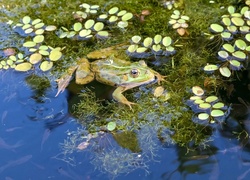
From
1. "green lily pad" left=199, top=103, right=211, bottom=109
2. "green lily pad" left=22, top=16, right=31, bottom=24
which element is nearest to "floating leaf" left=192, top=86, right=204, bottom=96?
"green lily pad" left=199, top=103, right=211, bottom=109

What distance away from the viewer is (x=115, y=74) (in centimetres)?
310

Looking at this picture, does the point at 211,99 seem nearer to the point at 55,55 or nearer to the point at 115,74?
the point at 115,74

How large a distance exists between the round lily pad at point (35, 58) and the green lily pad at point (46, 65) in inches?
2.1

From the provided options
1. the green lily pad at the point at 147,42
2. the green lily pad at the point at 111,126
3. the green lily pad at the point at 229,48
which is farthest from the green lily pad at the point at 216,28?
the green lily pad at the point at 111,126

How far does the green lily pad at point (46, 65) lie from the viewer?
334 centimetres

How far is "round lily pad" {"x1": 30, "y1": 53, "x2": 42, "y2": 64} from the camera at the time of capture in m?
3.40

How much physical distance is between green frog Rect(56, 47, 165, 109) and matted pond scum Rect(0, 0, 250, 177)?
2.9 inches

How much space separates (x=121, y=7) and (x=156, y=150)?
168cm

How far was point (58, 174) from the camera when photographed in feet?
8.65

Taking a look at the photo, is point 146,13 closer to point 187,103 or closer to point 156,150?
point 187,103

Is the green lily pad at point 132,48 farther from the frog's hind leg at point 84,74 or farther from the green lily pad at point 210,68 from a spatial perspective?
the green lily pad at point 210,68

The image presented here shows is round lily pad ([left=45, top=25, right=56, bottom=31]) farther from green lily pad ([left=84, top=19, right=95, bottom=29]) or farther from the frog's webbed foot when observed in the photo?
the frog's webbed foot

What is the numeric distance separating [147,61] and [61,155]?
1068 millimetres

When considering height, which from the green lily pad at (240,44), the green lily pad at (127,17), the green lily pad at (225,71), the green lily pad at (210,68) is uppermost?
the green lily pad at (240,44)
